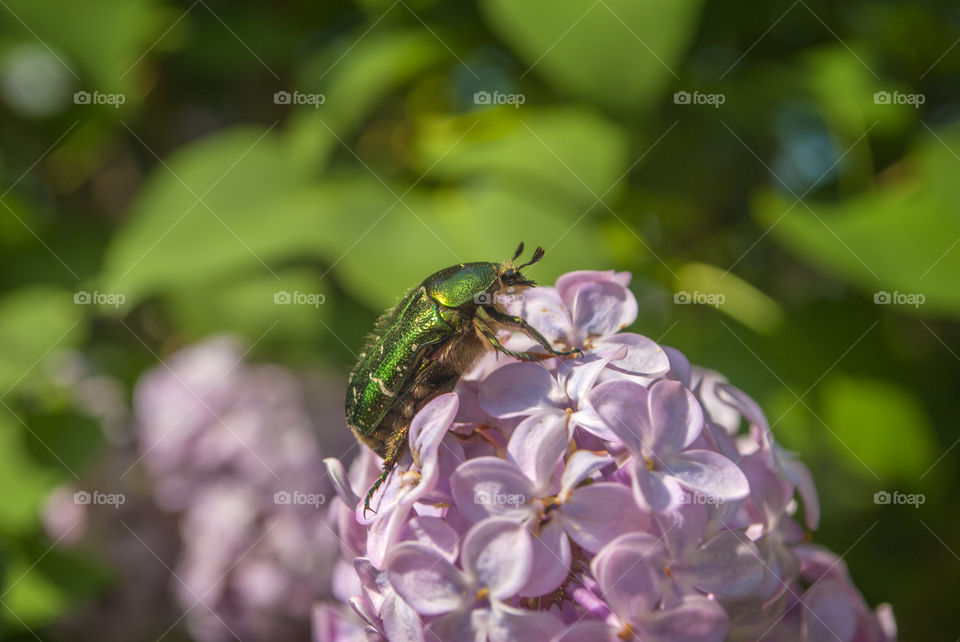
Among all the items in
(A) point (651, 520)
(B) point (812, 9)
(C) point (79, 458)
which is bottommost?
(C) point (79, 458)

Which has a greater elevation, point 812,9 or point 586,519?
point 812,9

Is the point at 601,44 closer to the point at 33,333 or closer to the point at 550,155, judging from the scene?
the point at 550,155

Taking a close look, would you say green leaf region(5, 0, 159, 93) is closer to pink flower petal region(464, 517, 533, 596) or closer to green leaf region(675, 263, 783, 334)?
green leaf region(675, 263, 783, 334)

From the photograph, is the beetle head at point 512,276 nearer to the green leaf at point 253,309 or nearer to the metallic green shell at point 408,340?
the metallic green shell at point 408,340

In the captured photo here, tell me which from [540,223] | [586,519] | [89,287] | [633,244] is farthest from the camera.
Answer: [89,287]

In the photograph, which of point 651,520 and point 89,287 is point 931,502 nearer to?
point 651,520

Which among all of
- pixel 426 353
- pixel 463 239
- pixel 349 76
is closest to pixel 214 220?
pixel 349 76

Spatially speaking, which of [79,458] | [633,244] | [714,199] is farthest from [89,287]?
[714,199]
